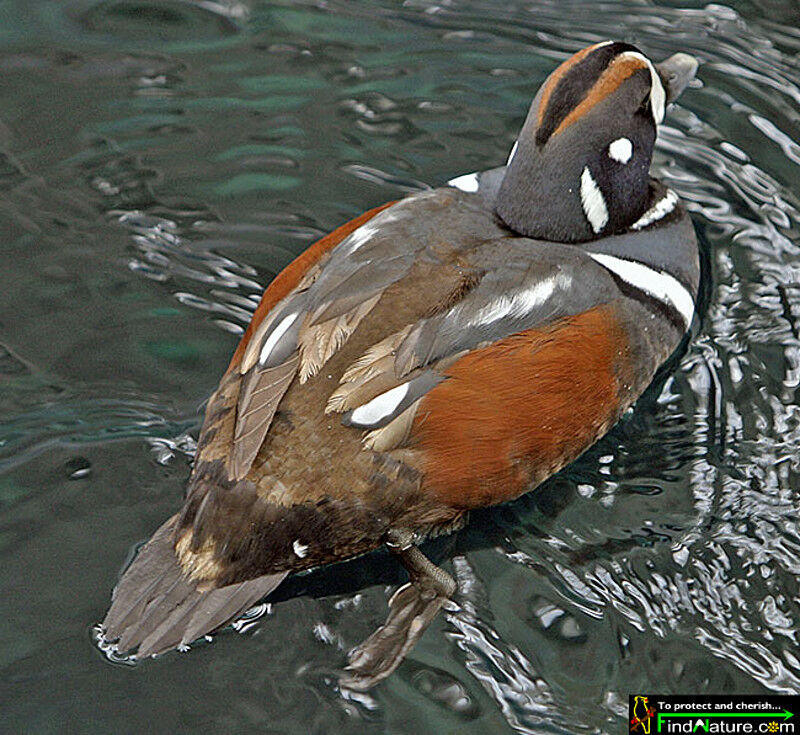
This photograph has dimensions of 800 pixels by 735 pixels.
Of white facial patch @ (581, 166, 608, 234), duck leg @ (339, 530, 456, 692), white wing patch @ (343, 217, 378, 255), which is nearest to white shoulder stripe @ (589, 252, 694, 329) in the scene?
white facial patch @ (581, 166, 608, 234)

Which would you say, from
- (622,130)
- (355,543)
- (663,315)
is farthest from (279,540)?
(622,130)

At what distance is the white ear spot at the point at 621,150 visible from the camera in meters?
4.14

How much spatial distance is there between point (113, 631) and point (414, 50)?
11.4 ft

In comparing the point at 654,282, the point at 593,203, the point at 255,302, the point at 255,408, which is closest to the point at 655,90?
the point at 593,203

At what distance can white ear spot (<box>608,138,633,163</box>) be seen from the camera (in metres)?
4.14

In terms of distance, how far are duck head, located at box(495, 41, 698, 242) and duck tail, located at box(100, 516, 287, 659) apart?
5.24 feet

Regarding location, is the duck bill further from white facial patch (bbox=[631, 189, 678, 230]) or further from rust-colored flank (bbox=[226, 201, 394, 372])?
rust-colored flank (bbox=[226, 201, 394, 372])

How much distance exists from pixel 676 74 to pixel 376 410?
2.23 metres

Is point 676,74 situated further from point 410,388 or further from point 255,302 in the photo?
point 410,388

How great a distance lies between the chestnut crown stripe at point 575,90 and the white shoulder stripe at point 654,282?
1.54 feet

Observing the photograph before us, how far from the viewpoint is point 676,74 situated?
4684mm

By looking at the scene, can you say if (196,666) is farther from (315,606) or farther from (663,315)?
(663,315)

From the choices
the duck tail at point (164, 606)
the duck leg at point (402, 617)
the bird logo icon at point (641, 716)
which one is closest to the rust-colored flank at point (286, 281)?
the duck tail at point (164, 606)

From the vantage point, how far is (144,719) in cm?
310
